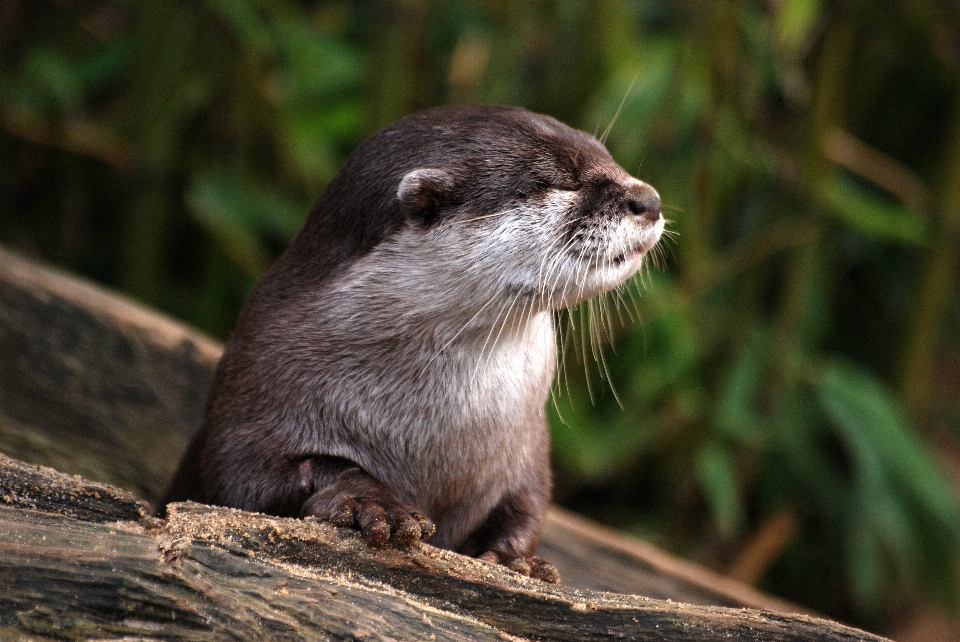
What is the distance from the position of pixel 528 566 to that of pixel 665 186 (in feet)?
7.43

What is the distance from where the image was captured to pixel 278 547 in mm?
1508

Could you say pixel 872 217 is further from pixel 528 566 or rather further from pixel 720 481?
pixel 528 566

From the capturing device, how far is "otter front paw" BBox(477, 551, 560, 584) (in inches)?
68.8

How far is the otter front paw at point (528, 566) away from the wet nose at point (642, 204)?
0.60 metres

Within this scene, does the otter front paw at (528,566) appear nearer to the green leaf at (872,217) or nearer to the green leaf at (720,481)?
the green leaf at (720,481)

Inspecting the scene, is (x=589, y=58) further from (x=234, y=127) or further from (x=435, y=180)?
(x=435, y=180)

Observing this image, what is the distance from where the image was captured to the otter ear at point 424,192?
69.3 inches

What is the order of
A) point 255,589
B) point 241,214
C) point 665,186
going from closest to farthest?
point 255,589 → point 241,214 → point 665,186

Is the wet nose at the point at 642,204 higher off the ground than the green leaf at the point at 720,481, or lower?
higher

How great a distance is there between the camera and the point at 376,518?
156 cm

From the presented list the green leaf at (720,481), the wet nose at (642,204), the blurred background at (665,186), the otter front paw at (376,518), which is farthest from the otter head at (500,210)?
the green leaf at (720,481)

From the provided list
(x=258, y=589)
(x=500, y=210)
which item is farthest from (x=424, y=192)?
(x=258, y=589)

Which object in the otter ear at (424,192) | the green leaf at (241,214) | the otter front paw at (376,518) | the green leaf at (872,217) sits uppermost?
the green leaf at (872,217)

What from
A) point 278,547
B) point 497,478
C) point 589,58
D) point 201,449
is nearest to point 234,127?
point 589,58
